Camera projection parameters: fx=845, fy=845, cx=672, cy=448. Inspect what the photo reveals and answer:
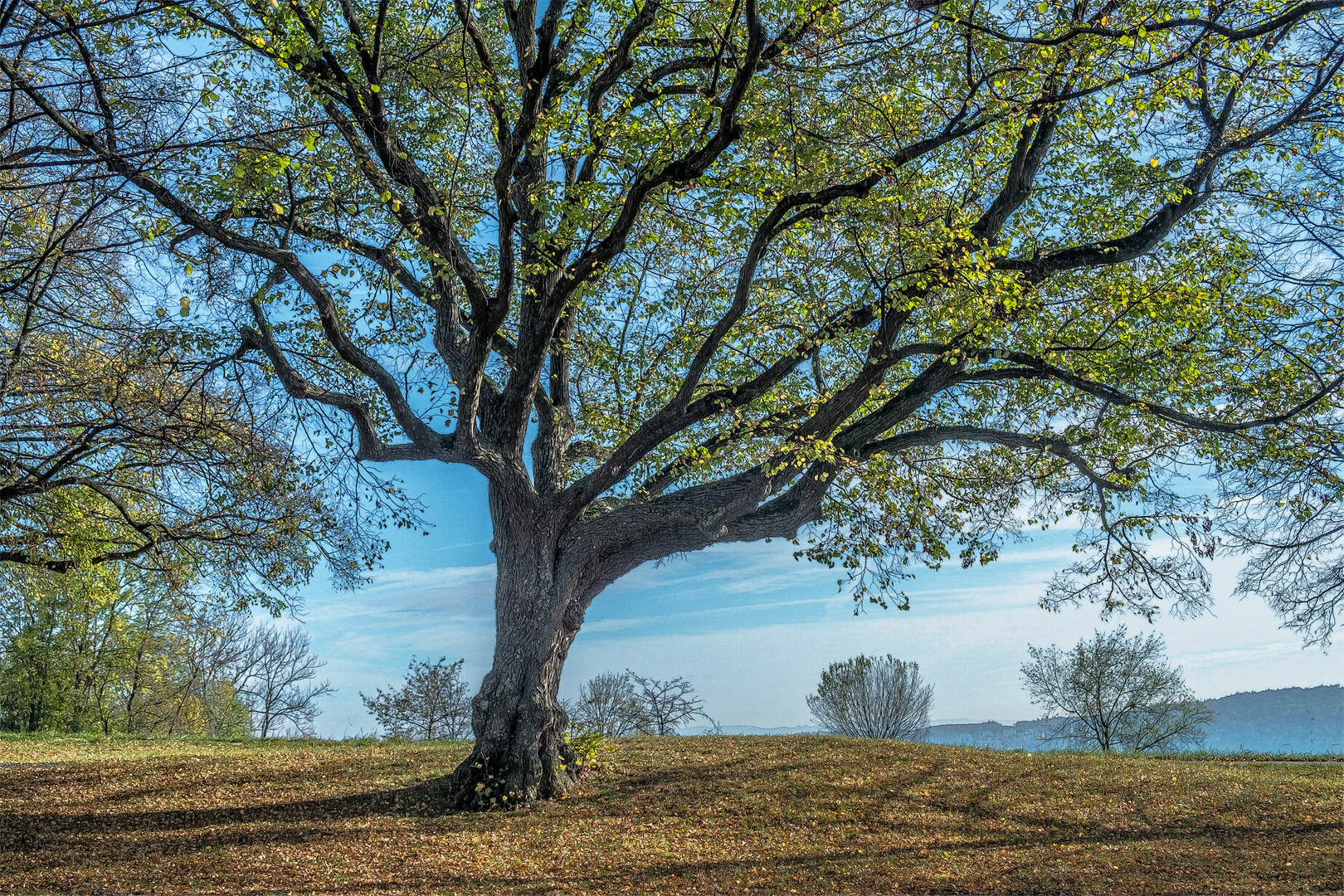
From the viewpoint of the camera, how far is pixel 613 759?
1326cm

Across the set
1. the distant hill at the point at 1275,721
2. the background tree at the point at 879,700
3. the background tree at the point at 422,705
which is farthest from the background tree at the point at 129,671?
the distant hill at the point at 1275,721

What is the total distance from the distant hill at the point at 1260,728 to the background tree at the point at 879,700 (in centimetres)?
88

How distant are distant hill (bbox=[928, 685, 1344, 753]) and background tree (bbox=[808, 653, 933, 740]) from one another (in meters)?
0.88

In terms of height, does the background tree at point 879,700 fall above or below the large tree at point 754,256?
Result: below

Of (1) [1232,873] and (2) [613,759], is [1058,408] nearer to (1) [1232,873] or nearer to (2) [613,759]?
(1) [1232,873]

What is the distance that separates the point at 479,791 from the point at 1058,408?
10364mm

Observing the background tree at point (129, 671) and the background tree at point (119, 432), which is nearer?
the background tree at point (119, 432)

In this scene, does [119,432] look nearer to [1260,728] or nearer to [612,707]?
[612,707]

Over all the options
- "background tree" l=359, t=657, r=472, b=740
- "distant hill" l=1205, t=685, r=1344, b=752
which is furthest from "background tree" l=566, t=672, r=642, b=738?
"distant hill" l=1205, t=685, r=1344, b=752

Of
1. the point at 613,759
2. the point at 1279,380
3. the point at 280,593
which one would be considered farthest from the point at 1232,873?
the point at 280,593

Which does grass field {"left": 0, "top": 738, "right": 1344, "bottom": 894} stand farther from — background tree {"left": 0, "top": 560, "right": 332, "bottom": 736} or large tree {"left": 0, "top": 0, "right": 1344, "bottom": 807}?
background tree {"left": 0, "top": 560, "right": 332, "bottom": 736}

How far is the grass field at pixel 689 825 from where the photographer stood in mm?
8664

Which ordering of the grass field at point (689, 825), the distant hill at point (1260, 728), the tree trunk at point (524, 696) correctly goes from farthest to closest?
the distant hill at point (1260, 728) → the tree trunk at point (524, 696) → the grass field at point (689, 825)

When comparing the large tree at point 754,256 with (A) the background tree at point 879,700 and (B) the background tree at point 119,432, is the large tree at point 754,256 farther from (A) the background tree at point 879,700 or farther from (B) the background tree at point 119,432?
(A) the background tree at point 879,700
